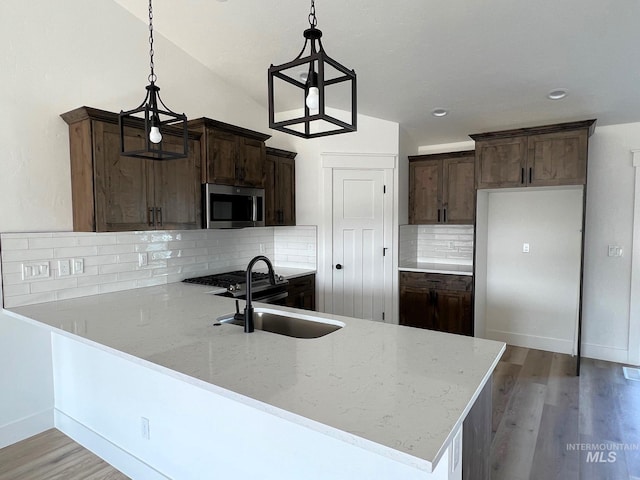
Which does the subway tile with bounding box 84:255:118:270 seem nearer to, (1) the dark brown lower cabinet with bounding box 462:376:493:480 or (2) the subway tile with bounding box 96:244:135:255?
(2) the subway tile with bounding box 96:244:135:255

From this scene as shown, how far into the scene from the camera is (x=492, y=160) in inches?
155

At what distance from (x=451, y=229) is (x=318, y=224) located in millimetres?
1717

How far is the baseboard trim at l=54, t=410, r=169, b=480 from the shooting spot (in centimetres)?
217

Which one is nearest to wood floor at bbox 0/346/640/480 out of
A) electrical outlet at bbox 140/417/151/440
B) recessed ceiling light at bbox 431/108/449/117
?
electrical outlet at bbox 140/417/151/440

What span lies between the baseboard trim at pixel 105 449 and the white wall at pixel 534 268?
3543 mm

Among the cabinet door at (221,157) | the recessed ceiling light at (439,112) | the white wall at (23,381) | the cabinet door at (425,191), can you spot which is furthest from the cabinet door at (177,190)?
the cabinet door at (425,191)

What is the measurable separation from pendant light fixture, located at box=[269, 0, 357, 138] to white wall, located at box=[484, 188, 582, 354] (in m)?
2.21

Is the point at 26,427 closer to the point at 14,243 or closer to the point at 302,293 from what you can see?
the point at 14,243

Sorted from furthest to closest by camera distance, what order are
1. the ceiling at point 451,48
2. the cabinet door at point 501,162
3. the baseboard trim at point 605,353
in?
the baseboard trim at point 605,353
the cabinet door at point 501,162
the ceiling at point 451,48

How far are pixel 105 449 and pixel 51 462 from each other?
0.33 meters

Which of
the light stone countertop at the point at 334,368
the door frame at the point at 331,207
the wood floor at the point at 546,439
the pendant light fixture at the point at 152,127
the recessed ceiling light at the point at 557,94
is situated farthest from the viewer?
the door frame at the point at 331,207

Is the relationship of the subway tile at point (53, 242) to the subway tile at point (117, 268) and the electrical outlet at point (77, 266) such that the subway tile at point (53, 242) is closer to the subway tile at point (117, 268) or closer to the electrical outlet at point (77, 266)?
the electrical outlet at point (77, 266)

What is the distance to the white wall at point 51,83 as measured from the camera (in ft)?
8.08

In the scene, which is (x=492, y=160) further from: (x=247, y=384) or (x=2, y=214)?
(x=2, y=214)
